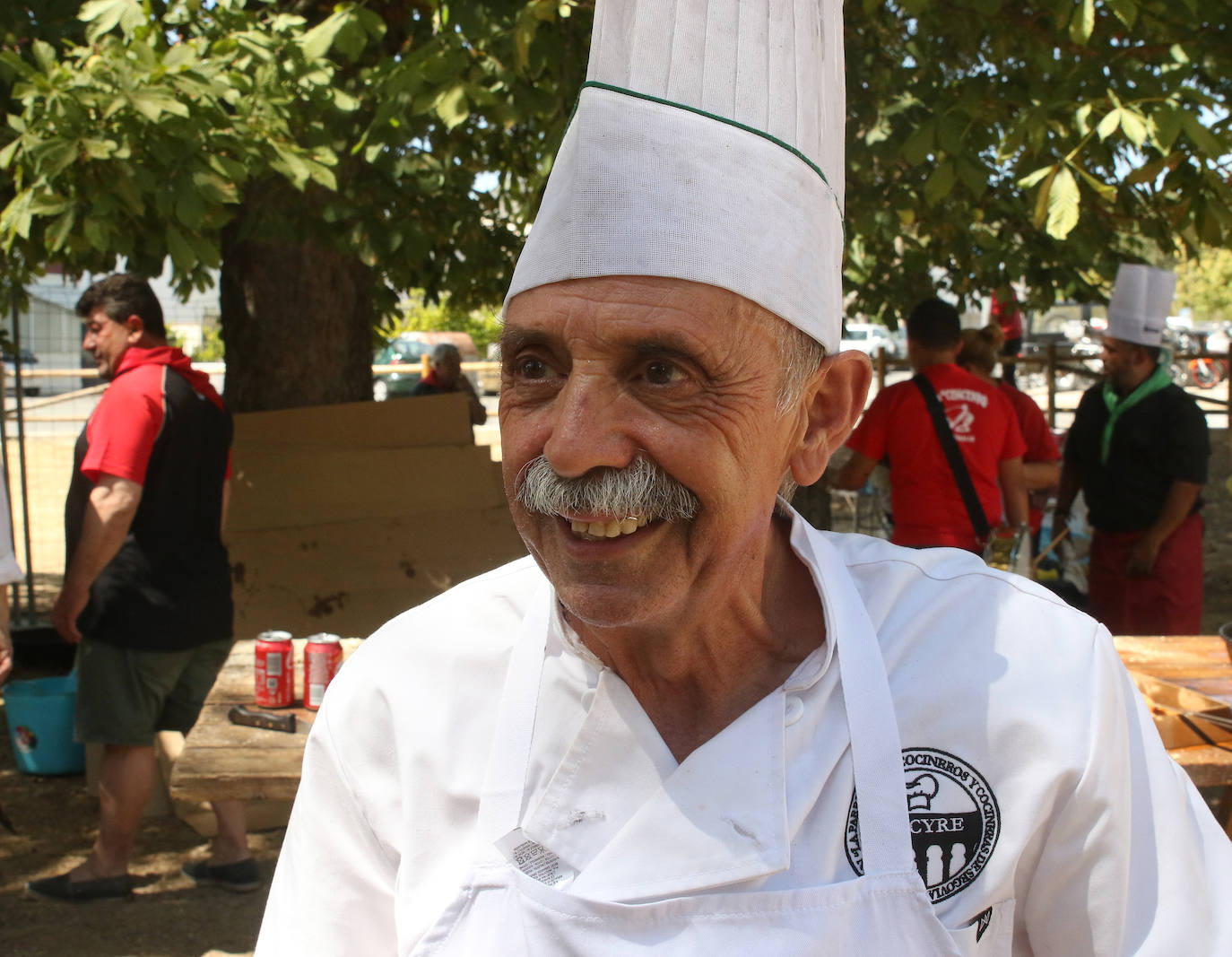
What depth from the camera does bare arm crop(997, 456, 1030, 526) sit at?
5203 millimetres

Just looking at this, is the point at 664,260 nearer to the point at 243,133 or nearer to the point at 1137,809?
the point at 1137,809

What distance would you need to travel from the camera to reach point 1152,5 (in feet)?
11.9

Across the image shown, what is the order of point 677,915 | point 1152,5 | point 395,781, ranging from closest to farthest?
point 677,915
point 395,781
point 1152,5

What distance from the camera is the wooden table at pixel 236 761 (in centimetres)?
275

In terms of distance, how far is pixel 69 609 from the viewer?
13.2 ft

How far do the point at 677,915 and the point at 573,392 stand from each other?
53cm

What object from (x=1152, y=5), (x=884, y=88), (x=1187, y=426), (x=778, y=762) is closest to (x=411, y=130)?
(x=884, y=88)

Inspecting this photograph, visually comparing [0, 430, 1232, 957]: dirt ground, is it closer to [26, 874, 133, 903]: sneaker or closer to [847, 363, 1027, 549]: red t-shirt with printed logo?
[26, 874, 133, 903]: sneaker

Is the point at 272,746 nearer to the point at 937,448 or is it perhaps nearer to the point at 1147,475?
the point at 937,448

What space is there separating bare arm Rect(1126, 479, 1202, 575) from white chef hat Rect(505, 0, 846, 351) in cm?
409

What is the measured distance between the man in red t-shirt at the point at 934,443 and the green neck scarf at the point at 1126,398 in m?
0.40

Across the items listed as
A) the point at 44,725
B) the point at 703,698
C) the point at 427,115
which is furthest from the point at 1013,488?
the point at 44,725

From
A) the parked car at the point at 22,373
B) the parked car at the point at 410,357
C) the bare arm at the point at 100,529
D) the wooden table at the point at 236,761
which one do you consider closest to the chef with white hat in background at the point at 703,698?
the wooden table at the point at 236,761

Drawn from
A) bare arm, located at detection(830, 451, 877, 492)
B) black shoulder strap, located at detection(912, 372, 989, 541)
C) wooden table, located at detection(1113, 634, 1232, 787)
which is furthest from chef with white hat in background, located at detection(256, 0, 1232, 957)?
bare arm, located at detection(830, 451, 877, 492)
